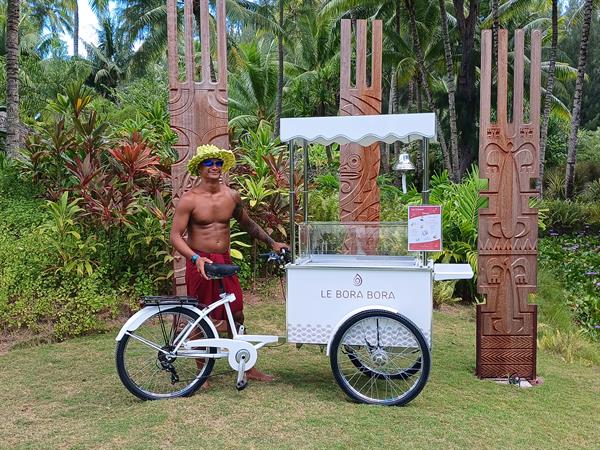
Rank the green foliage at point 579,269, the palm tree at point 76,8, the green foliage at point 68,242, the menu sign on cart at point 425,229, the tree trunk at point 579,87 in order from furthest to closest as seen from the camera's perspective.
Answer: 1. the palm tree at point 76,8
2. the tree trunk at point 579,87
3. the green foliage at point 579,269
4. the green foliage at point 68,242
5. the menu sign on cart at point 425,229

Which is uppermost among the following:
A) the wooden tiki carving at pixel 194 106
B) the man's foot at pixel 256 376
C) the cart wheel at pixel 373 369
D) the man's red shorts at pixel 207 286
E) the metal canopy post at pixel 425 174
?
the wooden tiki carving at pixel 194 106

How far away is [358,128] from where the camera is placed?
430cm

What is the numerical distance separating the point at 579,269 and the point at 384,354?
6.86 metres

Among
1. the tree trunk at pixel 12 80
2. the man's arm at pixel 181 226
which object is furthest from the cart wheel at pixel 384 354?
the tree trunk at pixel 12 80

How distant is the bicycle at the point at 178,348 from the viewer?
409cm

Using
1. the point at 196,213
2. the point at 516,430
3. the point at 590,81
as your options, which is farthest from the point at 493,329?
the point at 590,81

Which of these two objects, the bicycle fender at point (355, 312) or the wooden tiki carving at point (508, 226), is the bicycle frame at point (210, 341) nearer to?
the bicycle fender at point (355, 312)

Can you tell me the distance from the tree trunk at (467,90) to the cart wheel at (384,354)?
44.9 ft

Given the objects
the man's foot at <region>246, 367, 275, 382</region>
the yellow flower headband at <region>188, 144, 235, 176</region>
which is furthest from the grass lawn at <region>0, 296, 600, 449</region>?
the yellow flower headband at <region>188, 144, 235, 176</region>

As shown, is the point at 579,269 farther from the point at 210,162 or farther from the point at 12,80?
the point at 12,80

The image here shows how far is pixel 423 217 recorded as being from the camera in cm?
420

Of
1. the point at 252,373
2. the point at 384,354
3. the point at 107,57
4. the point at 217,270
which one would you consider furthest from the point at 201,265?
the point at 107,57

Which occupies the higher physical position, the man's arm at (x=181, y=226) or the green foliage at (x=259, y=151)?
the green foliage at (x=259, y=151)

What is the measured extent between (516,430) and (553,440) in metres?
0.22
